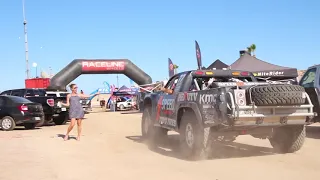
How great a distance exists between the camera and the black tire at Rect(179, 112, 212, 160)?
7453mm

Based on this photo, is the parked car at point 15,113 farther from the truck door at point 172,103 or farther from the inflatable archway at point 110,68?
the inflatable archway at point 110,68

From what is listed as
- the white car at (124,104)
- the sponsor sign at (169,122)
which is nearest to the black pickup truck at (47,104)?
the sponsor sign at (169,122)

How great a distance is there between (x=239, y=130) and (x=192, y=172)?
1447 millimetres

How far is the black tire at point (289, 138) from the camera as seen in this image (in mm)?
8172

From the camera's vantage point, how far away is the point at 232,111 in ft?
22.2

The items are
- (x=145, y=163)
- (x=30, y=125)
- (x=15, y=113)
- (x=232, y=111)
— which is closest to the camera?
(x=232, y=111)

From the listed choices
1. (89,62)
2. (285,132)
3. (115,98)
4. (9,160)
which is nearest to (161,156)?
(285,132)

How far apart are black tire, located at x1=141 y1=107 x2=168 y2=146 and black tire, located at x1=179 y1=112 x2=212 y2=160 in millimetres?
2391

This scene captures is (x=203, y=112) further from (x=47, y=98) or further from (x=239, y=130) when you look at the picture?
(x=47, y=98)

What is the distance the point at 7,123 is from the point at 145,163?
1033 cm

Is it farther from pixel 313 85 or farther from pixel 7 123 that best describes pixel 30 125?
pixel 313 85

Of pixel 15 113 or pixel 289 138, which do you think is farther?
pixel 15 113

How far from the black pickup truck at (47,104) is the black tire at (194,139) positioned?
1140cm

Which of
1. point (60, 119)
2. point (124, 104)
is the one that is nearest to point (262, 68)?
point (60, 119)
